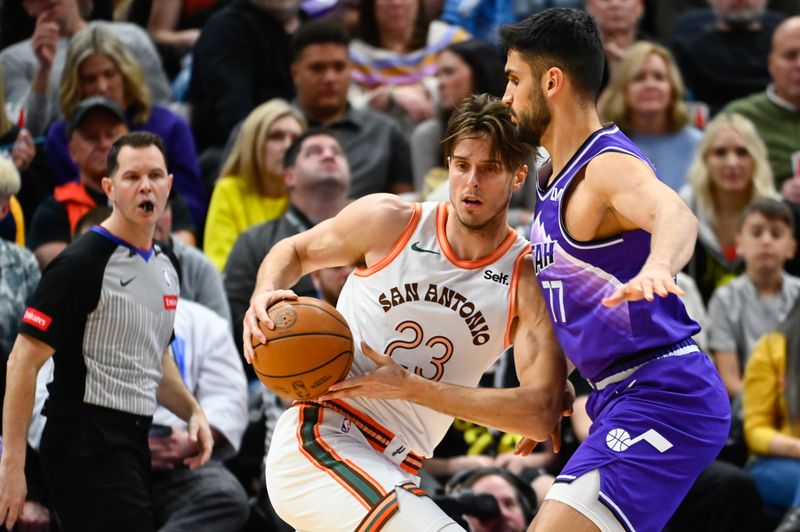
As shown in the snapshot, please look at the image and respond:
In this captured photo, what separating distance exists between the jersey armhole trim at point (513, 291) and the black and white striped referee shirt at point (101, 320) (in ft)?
5.49

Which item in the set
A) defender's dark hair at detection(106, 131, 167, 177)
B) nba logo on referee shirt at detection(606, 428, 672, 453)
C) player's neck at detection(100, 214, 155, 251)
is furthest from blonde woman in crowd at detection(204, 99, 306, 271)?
nba logo on referee shirt at detection(606, 428, 672, 453)

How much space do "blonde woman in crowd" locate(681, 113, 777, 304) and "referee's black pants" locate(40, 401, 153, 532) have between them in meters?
4.78

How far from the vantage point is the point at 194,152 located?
884 cm

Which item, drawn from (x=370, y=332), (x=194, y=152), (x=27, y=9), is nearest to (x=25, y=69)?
(x=27, y=9)

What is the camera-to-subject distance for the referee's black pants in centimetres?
546

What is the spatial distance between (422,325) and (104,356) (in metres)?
1.54

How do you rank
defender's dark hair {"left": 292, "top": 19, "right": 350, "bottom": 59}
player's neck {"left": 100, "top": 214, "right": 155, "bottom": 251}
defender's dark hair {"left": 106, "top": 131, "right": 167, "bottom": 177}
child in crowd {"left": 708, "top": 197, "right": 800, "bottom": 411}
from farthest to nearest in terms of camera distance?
defender's dark hair {"left": 292, "top": 19, "right": 350, "bottom": 59} < child in crowd {"left": 708, "top": 197, "right": 800, "bottom": 411} < defender's dark hair {"left": 106, "top": 131, "right": 167, "bottom": 177} < player's neck {"left": 100, "top": 214, "right": 155, "bottom": 251}

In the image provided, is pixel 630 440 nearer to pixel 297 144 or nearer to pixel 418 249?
pixel 418 249

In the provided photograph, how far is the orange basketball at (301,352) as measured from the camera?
463cm

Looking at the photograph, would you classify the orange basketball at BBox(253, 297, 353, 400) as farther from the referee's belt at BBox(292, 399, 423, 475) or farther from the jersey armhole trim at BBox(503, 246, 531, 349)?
the jersey armhole trim at BBox(503, 246, 531, 349)

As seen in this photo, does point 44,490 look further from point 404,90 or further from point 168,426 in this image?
point 404,90

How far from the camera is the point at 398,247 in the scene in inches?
197

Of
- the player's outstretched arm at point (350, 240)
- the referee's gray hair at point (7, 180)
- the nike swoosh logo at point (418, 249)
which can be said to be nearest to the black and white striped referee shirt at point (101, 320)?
the player's outstretched arm at point (350, 240)

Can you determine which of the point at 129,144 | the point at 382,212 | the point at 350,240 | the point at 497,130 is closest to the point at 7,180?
the point at 129,144
